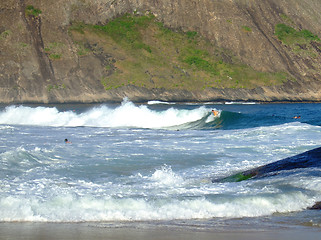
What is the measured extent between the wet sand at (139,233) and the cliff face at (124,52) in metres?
71.0

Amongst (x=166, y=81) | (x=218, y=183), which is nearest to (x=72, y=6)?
(x=166, y=81)

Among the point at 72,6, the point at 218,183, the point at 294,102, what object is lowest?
the point at 294,102

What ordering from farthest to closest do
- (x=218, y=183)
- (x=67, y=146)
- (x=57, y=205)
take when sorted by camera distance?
(x=67, y=146) → (x=218, y=183) → (x=57, y=205)

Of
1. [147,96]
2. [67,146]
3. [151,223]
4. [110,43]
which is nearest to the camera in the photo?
[151,223]

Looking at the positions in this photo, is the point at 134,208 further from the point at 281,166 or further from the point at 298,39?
the point at 298,39

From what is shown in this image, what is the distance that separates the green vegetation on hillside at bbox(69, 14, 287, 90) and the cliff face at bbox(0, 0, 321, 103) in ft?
1.54

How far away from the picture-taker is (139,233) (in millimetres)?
9945

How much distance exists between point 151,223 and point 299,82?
272ft

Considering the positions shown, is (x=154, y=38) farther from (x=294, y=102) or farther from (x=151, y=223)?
(x=151, y=223)

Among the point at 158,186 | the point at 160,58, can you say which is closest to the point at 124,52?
the point at 160,58

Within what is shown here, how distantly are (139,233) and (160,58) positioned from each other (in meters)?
80.2

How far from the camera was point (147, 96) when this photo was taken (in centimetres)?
8194

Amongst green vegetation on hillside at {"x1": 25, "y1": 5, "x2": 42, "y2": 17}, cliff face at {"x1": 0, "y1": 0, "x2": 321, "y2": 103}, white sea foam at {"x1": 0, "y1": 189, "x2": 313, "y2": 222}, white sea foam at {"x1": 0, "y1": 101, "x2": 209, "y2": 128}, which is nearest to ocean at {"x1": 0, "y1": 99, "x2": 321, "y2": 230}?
white sea foam at {"x1": 0, "y1": 189, "x2": 313, "y2": 222}

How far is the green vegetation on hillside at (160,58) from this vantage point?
8525cm
